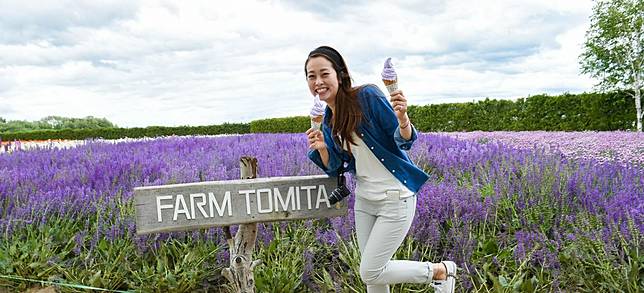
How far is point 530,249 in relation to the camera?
2.99 m

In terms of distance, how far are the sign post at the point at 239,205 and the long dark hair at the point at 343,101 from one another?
346 mm

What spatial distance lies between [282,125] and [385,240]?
2196cm

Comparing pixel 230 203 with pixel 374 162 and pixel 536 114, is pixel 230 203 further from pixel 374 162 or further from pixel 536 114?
pixel 536 114

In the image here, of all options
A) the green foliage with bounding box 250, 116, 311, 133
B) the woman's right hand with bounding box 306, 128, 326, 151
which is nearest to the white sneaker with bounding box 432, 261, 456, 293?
the woman's right hand with bounding box 306, 128, 326, 151

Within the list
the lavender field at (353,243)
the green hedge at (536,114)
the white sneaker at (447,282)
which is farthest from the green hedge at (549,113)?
the white sneaker at (447,282)

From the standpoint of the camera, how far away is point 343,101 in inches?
91.4

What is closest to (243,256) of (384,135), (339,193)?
(339,193)

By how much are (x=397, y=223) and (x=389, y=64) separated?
0.69m

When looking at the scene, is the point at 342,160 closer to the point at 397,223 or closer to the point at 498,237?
the point at 397,223

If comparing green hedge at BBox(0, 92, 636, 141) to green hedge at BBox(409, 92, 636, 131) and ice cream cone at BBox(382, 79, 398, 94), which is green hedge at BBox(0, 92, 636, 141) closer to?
green hedge at BBox(409, 92, 636, 131)

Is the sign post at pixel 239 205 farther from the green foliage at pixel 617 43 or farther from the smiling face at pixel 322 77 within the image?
the green foliage at pixel 617 43

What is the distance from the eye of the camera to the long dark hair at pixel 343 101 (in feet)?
7.52

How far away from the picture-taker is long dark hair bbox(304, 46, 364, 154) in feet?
7.52

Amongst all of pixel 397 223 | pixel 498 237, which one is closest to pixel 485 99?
pixel 498 237
